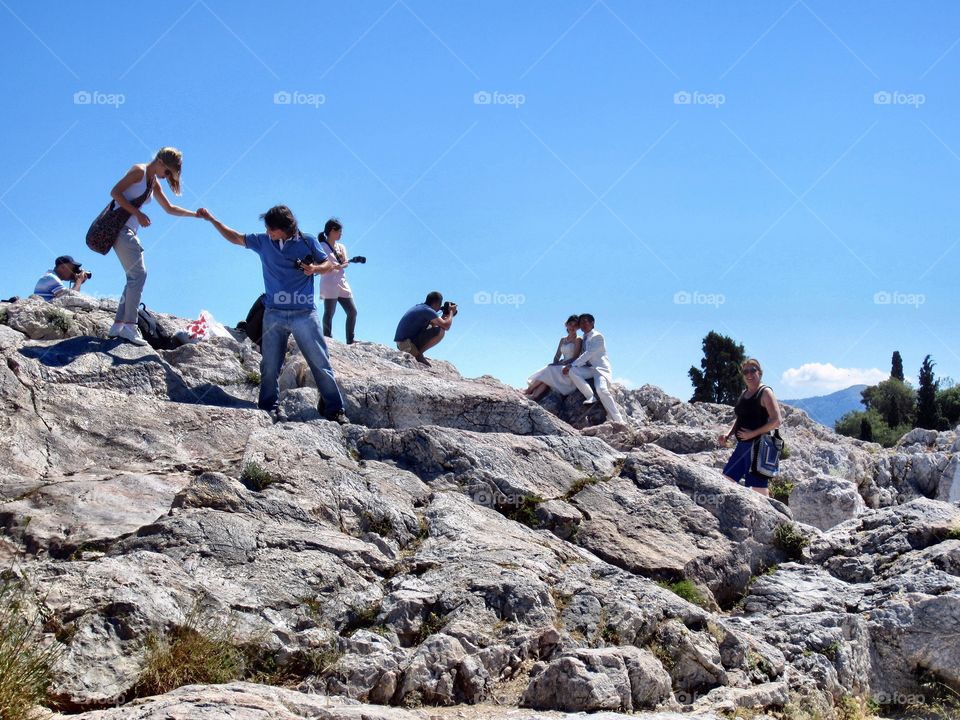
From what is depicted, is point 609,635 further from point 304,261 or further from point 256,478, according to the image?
point 304,261

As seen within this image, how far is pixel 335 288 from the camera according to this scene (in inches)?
645

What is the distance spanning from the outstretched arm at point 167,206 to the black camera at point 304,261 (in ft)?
5.07

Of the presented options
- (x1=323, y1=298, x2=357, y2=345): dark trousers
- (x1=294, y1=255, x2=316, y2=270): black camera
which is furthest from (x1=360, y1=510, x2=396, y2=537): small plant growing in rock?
(x1=323, y1=298, x2=357, y2=345): dark trousers

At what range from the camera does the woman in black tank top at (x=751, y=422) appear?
456 inches

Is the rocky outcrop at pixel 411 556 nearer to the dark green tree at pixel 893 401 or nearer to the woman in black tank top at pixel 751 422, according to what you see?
the woman in black tank top at pixel 751 422

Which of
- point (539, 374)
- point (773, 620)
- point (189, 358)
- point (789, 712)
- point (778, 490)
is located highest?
point (539, 374)

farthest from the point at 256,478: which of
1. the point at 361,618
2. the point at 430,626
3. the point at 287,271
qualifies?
the point at 287,271

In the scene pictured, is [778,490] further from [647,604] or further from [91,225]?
[91,225]

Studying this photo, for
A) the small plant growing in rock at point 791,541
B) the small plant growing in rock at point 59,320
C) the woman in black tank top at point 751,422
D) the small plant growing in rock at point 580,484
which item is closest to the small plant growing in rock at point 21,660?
the small plant growing in rock at point 580,484

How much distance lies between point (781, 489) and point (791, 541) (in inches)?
224

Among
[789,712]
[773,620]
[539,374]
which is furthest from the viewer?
[539,374]

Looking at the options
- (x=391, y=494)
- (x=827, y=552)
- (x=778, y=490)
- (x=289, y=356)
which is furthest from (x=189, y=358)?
(x=778, y=490)

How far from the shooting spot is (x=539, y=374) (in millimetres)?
18969

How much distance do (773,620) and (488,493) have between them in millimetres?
3142
